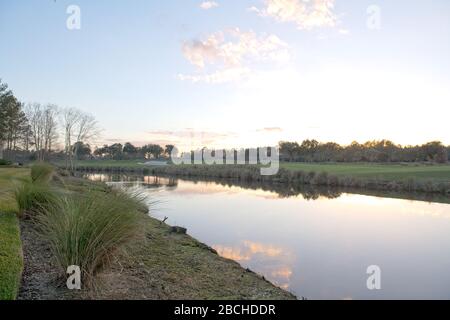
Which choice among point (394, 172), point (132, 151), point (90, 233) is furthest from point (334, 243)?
point (132, 151)

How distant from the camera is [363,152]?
79.1 meters

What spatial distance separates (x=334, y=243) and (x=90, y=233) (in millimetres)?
8044

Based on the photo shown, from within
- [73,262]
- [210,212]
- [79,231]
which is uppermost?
[79,231]

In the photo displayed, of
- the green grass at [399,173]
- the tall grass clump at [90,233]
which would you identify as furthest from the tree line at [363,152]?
the tall grass clump at [90,233]

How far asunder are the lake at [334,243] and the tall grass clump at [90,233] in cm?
195

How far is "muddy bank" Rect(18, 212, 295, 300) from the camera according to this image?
4512mm

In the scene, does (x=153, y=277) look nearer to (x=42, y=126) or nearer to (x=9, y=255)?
(x=9, y=255)

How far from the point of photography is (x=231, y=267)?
731cm

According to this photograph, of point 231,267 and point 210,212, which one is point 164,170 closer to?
point 210,212

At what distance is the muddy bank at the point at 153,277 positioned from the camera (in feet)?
14.8

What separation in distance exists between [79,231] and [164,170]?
5509 cm

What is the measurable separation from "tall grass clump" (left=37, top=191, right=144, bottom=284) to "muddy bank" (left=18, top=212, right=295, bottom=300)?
0.28m
